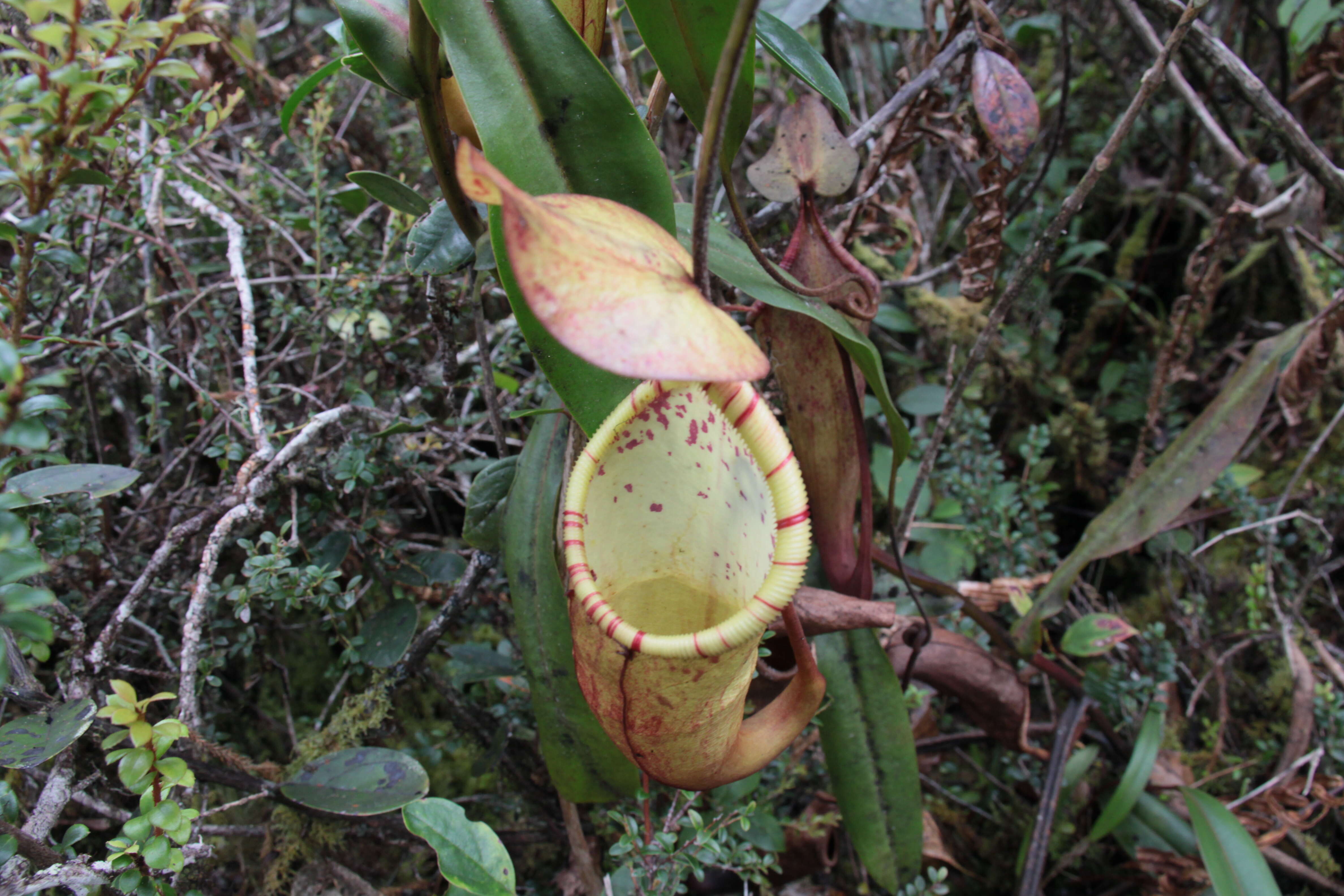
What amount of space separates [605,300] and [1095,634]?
101 centimetres

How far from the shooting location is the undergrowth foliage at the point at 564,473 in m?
0.59

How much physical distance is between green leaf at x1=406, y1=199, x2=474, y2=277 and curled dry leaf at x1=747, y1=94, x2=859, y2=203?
317 mm

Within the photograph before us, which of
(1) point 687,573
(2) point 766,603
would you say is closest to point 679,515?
(1) point 687,573

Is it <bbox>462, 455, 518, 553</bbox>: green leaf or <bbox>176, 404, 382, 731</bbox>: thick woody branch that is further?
<bbox>462, 455, 518, 553</bbox>: green leaf

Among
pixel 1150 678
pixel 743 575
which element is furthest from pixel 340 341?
pixel 1150 678

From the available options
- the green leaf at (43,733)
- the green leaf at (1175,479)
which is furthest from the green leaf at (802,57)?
the green leaf at (43,733)

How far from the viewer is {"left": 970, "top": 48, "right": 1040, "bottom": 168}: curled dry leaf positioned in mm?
917

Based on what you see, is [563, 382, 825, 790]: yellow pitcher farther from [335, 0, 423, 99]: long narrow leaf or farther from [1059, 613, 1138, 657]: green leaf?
[1059, 613, 1138, 657]: green leaf

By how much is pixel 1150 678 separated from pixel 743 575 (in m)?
0.80

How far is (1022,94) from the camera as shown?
925 mm

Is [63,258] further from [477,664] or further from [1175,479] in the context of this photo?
[1175,479]

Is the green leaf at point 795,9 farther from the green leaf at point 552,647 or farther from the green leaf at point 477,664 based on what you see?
the green leaf at point 477,664

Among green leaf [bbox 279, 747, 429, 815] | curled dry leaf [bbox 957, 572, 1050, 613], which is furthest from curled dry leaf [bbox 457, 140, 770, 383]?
curled dry leaf [bbox 957, 572, 1050, 613]

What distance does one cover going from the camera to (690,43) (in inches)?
24.4
